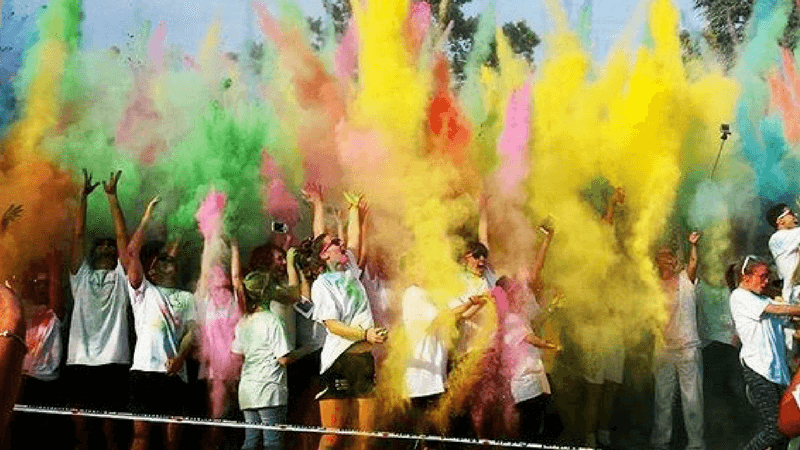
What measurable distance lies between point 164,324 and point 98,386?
0.49m

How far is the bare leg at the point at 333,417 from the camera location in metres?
6.71

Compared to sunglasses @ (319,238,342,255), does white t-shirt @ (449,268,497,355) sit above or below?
below

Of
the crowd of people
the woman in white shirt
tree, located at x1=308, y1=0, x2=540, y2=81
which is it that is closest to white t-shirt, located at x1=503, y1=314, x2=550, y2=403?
the crowd of people

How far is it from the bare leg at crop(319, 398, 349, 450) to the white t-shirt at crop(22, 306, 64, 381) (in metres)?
1.49

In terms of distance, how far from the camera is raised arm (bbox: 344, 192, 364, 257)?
673cm

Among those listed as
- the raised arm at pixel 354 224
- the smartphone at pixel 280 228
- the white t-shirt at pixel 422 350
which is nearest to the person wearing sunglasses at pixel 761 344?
the white t-shirt at pixel 422 350

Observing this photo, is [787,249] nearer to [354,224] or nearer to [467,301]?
[467,301]

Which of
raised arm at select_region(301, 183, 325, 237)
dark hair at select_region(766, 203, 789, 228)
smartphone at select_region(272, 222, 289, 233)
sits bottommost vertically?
dark hair at select_region(766, 203, 789, 228)

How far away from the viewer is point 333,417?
672 cm

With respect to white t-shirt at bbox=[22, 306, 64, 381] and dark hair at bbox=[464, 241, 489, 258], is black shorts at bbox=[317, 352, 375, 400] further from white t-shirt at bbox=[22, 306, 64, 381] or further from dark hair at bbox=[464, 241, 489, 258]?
white t-shirt at bbox=[22, 306, 64, 381]

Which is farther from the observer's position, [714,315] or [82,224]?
[82,224]

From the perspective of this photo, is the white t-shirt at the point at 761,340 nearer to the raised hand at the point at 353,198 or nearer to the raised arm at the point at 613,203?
the raised arm at the point at 613,203

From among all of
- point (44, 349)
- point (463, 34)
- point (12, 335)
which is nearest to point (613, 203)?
point (463, 34)

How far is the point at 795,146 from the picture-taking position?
253 inches
